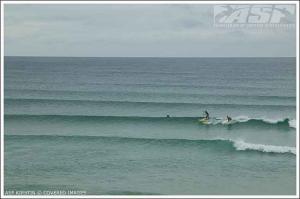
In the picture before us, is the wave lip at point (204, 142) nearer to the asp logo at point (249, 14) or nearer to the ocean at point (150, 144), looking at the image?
the ocean at point (150, 144)

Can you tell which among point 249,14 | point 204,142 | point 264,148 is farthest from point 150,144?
point 249,14

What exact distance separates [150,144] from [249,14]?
727 cm

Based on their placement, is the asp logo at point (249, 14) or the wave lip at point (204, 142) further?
the wave lip at point (204, 142)

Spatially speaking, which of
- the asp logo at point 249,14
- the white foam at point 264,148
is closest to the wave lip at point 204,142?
the white foam at point 264,148

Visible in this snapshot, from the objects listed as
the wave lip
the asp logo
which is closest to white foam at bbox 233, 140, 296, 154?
the wave lip

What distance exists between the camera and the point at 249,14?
580 inches

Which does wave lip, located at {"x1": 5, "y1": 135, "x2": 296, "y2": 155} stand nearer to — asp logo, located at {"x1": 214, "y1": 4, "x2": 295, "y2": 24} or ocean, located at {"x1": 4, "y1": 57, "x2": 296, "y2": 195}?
ocean, located at {"x1": 4, "y1": 57, "x2": 296, "y2": 195}

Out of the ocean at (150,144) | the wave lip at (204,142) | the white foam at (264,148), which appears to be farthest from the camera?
the wave lip at (204,142)

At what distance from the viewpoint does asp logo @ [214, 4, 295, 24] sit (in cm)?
1451

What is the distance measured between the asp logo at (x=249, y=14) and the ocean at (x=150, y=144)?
554cm

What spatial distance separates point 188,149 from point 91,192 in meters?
5.70

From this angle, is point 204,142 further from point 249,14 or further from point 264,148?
point 249,14

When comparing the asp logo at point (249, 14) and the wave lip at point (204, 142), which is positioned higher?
the asp logo at point (249, 14)

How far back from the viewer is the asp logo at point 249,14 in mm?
14508
